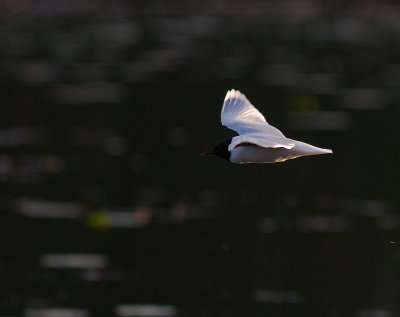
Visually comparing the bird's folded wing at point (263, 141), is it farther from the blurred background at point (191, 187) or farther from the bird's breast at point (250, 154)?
the blurred background at point (191, 187)

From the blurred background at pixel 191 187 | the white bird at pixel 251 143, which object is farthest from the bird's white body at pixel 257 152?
the blurred background at pixel 191 187

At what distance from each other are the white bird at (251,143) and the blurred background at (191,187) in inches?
74.6

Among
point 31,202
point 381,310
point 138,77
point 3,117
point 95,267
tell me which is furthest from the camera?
point 138,77

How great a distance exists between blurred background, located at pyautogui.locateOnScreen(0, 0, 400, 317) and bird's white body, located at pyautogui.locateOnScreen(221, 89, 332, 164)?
189 centimetres

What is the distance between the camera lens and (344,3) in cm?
4081

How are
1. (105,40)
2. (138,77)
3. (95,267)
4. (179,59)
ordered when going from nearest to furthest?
1. (95,267)
2. (138,77)
3. (179,59)
4. (105,40)

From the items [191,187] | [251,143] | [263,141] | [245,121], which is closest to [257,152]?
[251,143]

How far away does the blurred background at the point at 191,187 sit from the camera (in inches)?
471

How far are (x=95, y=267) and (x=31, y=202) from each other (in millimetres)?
2802

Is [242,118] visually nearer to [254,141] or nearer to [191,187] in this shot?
[254,141]

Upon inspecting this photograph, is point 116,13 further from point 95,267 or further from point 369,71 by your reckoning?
point 95,267

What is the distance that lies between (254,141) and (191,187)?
24.8ft

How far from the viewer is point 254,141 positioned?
27.7ft

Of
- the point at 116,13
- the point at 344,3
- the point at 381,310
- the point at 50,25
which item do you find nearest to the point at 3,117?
the point at 381,310
